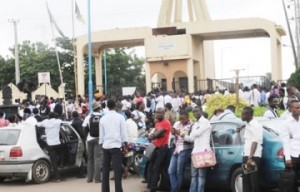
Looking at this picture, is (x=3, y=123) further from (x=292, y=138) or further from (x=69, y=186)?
(x=292, y=138)

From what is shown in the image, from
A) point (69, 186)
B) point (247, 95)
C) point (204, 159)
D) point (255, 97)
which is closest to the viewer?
point (204, 159)

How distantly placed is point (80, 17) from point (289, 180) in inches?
865

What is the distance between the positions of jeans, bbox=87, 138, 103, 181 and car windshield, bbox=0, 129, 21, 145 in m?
1.75

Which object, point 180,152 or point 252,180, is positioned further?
point 180,152

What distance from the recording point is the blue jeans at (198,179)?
10422 millimetres

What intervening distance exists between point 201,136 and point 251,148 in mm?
1324

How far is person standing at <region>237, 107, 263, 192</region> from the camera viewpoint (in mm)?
9297

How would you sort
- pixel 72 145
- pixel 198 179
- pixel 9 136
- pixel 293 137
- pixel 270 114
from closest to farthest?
pixel 293 137
pixel 198 179
pixel 270 114
pixel 9 136
pixel 72 145

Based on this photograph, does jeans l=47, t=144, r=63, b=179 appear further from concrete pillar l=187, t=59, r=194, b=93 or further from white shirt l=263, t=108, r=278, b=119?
concrete pillar l=187, t=59, r=194, b=93

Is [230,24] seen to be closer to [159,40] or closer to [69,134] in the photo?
[159,40]

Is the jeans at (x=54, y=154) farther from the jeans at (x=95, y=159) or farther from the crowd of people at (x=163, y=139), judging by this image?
the jeans at (x=95, y=159)

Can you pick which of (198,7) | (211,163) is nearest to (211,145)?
(211,163)

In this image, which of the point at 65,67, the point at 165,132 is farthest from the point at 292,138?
the point at 65,67

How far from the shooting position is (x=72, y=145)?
14695 mm
